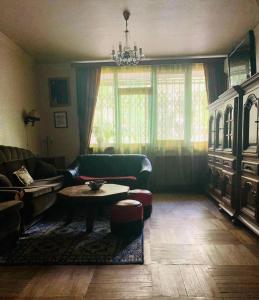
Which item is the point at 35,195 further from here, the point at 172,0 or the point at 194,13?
the point at 194,13

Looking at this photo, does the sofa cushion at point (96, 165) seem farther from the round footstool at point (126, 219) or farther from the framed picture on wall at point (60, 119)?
the round footstool at point (126, 219)

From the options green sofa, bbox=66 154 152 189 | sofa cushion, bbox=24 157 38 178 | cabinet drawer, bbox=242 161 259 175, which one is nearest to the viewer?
cabinet drawer, bbox=242 161 259 175

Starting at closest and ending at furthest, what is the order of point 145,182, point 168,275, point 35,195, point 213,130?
point 168,275
point 35,195
point 145,182
point 213,130

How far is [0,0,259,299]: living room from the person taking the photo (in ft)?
5.93

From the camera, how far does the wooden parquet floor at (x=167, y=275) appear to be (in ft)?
5.20

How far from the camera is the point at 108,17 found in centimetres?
306

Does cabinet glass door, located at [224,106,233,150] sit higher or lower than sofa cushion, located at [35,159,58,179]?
higher

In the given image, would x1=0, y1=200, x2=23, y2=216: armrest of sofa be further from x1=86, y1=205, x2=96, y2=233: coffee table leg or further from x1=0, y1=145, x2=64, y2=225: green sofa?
x1=86, y1=205, x2=96, y2=233: coffee table leg

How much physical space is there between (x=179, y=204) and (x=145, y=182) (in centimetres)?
76

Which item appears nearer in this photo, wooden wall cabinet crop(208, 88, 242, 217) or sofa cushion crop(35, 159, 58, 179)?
wooden wall cabinet crop(208, 88, 242, 217)

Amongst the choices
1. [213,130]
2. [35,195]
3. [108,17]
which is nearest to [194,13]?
[108,17]

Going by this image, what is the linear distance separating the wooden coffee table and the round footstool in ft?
0.52

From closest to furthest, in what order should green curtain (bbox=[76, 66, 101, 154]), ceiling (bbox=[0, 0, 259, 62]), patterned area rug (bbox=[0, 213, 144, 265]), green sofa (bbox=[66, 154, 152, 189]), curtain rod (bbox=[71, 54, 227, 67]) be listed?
patterned area rug (bbox=[0, 213, 144, 265])
ceiling (bbox=[0, 0, 259, 62])
green sofa (bbox=[66, 154, 152, 189])
curtain rod (bbox=[71, 54, 227, 67])
green curtain (bbox=[76, 66, 101, 154])

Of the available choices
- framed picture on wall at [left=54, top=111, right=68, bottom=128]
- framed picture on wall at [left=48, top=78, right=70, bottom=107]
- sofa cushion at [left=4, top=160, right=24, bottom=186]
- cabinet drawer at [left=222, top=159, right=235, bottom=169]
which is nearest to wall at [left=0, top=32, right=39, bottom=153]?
framed picture on wall at [left=48, top=78, right=70, bottom=107]
